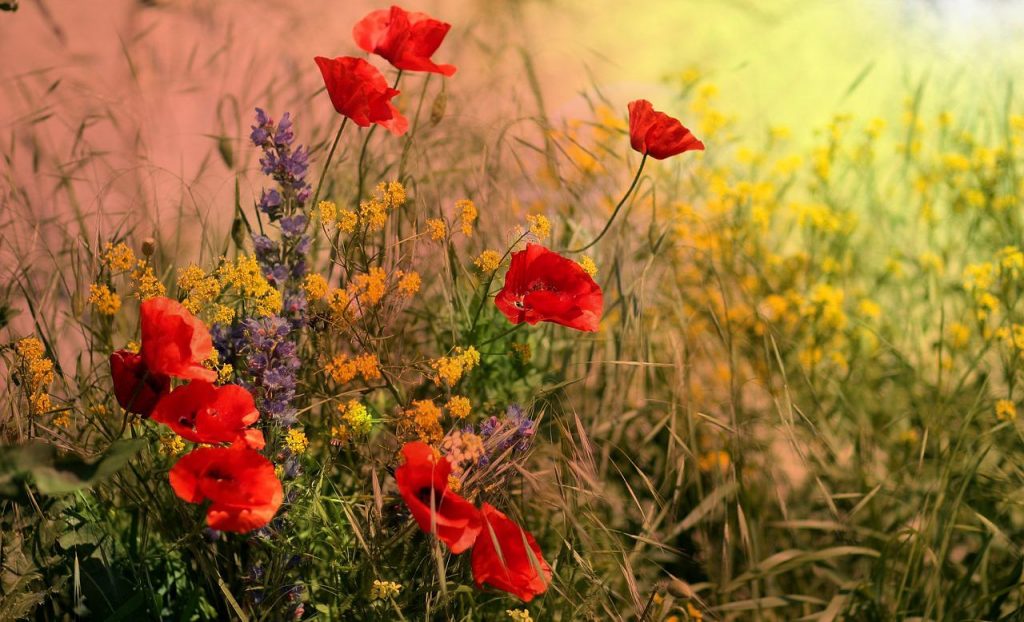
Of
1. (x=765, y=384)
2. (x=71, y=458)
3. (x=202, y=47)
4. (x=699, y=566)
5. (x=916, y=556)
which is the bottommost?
(x=699, y=566)

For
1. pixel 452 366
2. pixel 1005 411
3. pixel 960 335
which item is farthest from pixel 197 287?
pixel 960 335

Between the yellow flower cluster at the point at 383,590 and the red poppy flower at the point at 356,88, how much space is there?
49cm

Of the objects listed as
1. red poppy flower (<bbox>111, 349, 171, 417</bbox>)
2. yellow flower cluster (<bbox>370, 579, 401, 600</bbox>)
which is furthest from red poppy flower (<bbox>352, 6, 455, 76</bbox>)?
yellow flower cluster (<bbox>370, 579, 401, 600</bbox>)

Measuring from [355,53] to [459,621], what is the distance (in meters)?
1.10

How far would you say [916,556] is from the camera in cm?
145

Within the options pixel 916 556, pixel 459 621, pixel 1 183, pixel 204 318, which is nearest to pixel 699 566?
pixel 916 556

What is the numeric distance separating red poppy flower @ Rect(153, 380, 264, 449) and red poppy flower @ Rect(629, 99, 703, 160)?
1.73 ft

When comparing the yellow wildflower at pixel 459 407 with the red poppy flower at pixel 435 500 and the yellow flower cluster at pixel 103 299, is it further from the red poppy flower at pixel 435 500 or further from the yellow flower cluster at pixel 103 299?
the yellow flower cluster at pixel 103 299

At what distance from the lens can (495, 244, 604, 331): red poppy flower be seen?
1.08 meters

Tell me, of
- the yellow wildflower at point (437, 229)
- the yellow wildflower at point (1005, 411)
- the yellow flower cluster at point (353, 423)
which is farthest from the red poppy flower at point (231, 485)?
the yellow wildflower at point (1005, 411)

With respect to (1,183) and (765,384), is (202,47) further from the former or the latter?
(765,384)

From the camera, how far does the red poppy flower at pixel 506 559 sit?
3.35ft

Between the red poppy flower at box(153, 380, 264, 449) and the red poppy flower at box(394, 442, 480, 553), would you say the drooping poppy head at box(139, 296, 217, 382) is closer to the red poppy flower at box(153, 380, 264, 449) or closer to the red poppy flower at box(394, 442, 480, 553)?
the red poppy flower at box(153, 380, 264, 449)

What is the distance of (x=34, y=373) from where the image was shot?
108 centimetres
